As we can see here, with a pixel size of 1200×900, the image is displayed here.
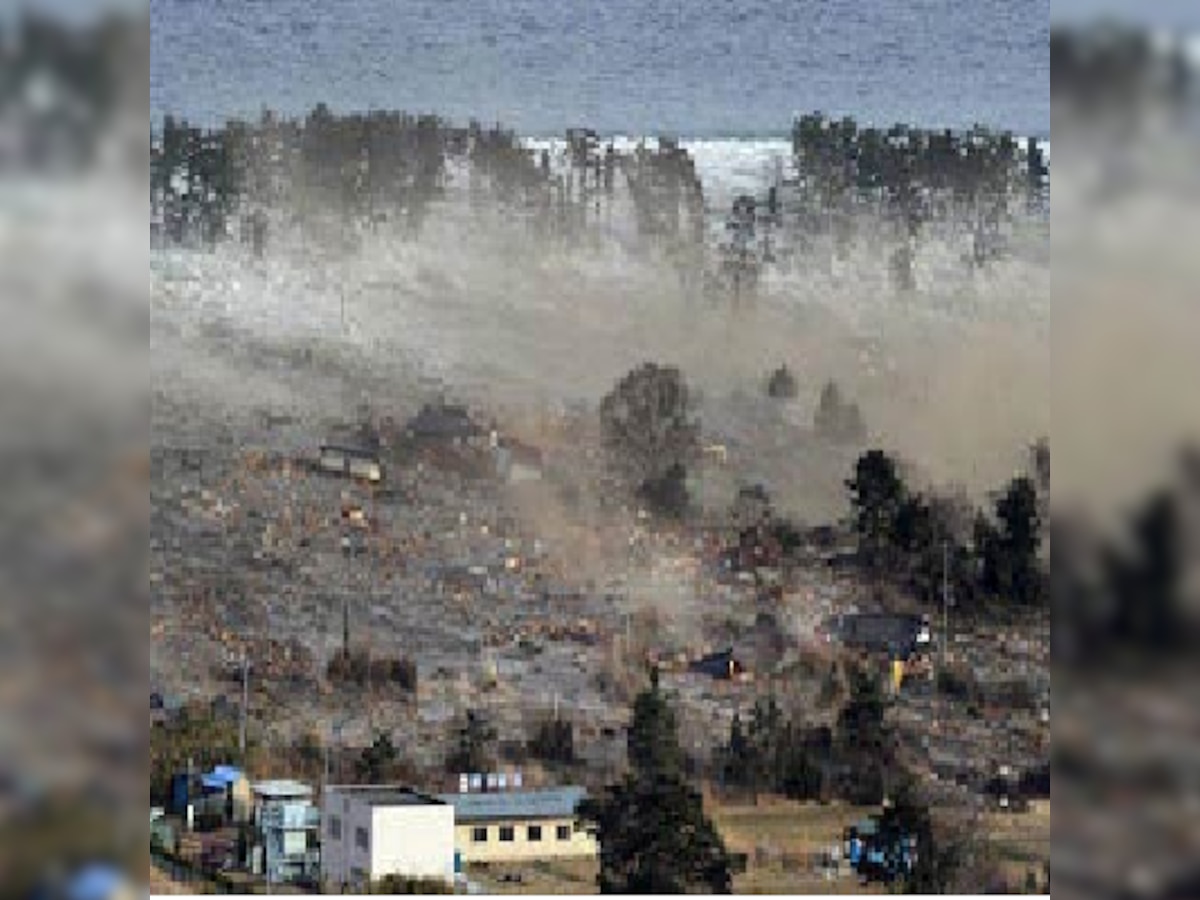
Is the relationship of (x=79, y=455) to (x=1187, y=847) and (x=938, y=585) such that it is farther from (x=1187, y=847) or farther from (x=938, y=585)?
(x=938, y=585)

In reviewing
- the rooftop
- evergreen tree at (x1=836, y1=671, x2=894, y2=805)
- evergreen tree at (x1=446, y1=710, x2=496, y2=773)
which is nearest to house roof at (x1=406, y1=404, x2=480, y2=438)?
evergreen tree at (x1=446, y1=710, x2=496, y2=773)

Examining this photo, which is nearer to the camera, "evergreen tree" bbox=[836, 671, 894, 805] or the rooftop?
the rooftop

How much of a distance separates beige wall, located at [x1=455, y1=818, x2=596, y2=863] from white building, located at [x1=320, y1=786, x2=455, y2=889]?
0.03 meters

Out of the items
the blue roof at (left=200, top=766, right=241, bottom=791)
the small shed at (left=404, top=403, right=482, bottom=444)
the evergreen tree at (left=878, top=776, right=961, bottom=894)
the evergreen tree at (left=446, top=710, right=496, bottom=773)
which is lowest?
the evergreen tree at (left=878, top=776, right=961, bottom=894)

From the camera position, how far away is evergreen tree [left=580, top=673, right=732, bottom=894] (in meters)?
6.11

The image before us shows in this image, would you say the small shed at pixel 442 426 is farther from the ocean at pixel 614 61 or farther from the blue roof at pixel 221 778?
the blue roof at pixel 221 778

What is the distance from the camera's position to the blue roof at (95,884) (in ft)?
9.87

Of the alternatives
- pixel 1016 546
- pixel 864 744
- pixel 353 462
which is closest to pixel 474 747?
pixel 353 462

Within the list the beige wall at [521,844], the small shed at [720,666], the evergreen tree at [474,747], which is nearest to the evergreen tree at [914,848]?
the small shed at [720,666]

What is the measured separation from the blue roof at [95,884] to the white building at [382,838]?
113 inches

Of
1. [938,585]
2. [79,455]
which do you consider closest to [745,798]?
[938,585]

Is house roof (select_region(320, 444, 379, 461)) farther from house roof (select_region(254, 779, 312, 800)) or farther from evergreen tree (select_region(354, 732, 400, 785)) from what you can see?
house roof (select_region(254, 779, 312, 800))

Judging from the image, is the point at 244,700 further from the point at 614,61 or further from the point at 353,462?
the point at 614,61

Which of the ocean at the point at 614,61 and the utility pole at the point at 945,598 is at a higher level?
the ocean at the point at 614,61
